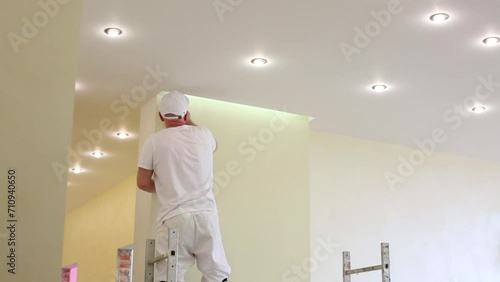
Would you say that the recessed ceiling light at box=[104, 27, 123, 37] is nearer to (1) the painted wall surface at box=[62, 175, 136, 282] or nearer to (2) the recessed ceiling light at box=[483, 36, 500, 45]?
(2) the recessed ceiling light at box=[483, 36, 500, 45]

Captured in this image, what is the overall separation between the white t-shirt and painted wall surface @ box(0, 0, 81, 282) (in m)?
1.27

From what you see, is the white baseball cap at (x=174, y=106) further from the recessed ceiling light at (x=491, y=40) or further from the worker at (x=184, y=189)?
the recessed ceiling light at (x=491, y=40)

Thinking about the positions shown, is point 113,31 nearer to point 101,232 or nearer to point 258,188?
point 258,188

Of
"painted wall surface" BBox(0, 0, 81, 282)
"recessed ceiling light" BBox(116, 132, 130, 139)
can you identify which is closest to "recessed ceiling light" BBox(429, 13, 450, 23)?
"painted wall surface" BBox(0, 0, 81, 282)

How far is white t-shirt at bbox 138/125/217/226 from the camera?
10.9 feet

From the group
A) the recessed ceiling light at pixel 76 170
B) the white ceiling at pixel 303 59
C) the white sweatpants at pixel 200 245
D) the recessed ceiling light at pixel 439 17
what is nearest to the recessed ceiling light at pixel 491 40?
the white ceiling at pixel 303 59

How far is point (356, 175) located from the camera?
18.6ft

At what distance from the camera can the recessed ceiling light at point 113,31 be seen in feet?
11.4

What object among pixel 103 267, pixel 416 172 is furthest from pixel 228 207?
pixel 103 267

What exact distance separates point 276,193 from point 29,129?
2809 millimetres

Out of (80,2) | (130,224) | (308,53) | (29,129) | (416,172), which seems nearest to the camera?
(29,129)

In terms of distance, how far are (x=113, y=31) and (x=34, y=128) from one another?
1548mm

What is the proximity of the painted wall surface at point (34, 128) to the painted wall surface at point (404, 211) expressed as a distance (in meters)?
3.45

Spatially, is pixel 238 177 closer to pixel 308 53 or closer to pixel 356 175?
pixel 308 53
